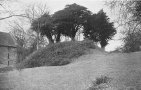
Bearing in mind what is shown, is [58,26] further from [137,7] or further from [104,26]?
[137,7]

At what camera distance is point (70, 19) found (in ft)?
143

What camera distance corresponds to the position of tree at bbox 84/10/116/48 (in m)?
43.4

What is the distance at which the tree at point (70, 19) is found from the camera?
43281mm

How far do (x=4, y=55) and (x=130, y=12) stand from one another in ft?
182

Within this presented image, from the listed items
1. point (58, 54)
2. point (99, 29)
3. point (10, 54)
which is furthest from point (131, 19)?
point (10, 54)

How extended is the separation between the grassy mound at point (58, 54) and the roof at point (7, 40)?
36463 millimetres

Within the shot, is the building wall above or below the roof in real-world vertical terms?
below

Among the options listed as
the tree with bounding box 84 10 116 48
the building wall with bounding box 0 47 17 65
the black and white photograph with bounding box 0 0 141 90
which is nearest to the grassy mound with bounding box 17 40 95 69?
the black and white photograph with bounding box 0 0 141 90

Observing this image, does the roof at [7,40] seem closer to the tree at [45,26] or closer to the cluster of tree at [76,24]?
Answer: the tree at [45,26]

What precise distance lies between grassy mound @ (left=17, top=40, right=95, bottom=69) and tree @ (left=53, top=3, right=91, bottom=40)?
39.9 feet

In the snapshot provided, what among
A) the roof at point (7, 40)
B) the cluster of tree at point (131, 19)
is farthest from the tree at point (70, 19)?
the cluster of tree at point (131, 19)

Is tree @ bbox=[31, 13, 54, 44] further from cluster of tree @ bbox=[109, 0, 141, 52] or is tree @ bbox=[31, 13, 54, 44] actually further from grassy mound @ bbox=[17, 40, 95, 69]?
cluster of tree @ bbox=[109, 0, 141, 52]

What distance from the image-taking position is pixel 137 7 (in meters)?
13.7

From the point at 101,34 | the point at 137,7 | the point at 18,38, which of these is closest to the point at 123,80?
the point at 137,7
